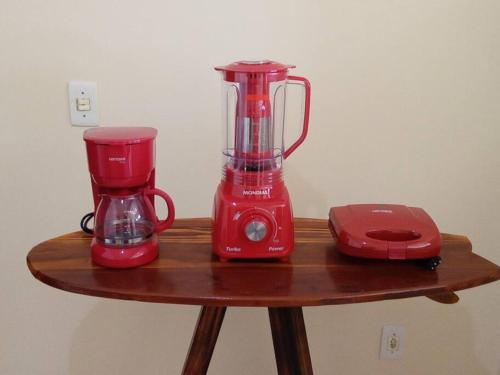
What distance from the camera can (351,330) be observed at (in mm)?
1401

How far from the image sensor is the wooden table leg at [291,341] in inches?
36.6

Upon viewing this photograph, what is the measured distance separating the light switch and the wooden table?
1.17ft

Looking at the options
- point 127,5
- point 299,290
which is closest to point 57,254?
point 299,290

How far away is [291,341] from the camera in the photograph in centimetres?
96

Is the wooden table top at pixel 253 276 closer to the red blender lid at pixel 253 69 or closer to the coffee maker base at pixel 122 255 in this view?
the coffee maker base at pixel 122 255

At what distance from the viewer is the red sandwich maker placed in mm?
852

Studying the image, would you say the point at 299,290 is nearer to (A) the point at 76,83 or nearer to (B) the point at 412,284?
(B) the point at 412,284

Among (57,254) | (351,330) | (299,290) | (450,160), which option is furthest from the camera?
(351,330)

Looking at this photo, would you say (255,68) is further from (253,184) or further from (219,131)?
(219,131)

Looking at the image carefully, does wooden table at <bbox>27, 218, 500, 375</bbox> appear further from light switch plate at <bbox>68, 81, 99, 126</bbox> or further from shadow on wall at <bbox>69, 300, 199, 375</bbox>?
shadow on wall at <bbox>69, 300, 199, 375</bbox>

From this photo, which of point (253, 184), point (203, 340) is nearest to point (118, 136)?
point (253, 184)

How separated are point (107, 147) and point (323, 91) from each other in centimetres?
58

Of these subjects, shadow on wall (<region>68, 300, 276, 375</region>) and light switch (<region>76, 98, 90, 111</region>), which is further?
shadow on wall (<region>68, 300, 276, 375</region>)

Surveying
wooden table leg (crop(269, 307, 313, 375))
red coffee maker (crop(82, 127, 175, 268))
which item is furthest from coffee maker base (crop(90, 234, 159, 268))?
wooden table leg (crop(269, 307, 313, 375))
